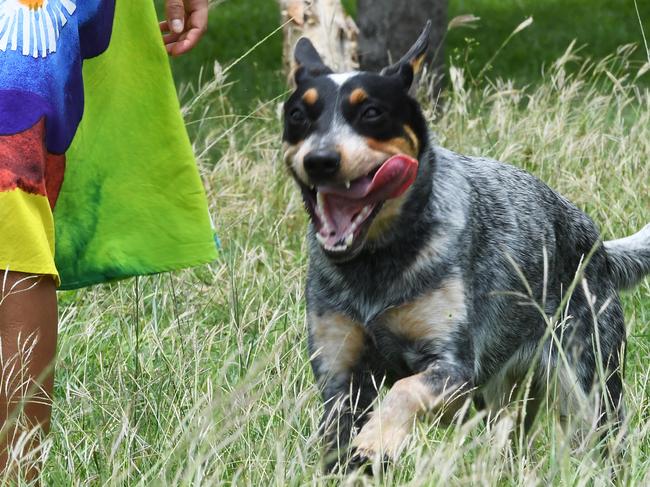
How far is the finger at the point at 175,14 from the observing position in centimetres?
391

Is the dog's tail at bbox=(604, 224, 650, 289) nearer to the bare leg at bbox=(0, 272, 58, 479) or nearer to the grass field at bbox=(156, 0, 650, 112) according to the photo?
the bare leg at bbox=(0, 272, 58, 479)

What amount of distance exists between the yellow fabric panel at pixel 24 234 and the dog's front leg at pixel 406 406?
89cm

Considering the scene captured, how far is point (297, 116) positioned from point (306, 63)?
1.11ft

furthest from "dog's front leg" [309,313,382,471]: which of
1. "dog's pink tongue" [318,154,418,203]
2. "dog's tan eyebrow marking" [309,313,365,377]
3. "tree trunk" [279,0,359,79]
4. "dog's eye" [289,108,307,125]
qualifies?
"tree trunk" [279,0,359,79]

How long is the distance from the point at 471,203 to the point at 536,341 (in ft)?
1.75

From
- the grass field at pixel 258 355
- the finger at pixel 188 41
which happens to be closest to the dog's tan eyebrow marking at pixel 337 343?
the grass field at pixel 258 355

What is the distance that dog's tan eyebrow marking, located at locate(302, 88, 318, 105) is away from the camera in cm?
364

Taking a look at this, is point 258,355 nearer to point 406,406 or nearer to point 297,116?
point 297,116

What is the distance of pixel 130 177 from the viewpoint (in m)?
3.78

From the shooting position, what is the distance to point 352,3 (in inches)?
734

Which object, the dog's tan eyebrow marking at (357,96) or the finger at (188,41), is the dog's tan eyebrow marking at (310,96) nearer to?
the dog's tan eyebrow marking at (357,96)

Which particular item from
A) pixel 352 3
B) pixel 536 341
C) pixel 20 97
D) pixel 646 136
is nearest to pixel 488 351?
pixel 536 341

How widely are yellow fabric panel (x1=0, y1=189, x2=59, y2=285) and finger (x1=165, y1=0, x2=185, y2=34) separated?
34.8 inches

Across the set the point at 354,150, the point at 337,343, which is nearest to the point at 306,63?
the point at 354,150
